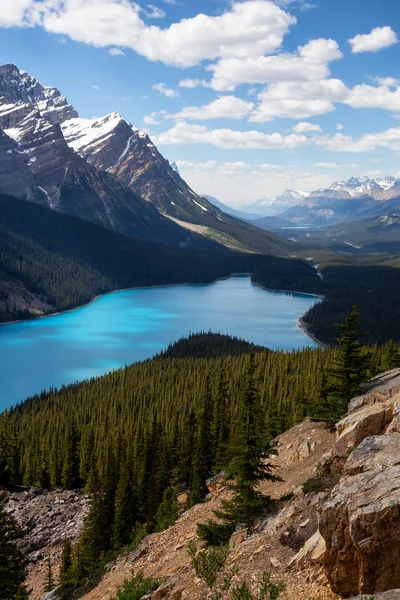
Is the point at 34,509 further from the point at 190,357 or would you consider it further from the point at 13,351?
the point at 13,351

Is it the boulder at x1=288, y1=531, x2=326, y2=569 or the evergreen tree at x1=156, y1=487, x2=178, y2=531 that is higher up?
the boulder at x1=288, y1=531, x2=326, y2=569

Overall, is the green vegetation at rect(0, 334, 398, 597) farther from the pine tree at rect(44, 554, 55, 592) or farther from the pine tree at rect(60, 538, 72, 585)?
the pine tree at rect(44, 554, 55, 592)

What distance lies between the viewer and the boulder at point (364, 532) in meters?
14.6

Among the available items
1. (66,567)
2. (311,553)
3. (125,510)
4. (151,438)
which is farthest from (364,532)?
(151,438)

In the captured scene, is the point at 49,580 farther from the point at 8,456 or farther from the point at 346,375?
the point at 8,456

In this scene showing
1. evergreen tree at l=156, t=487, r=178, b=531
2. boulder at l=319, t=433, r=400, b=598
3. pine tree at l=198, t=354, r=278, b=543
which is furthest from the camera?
evergreen tree at l=156, t=487, r=178, b=531

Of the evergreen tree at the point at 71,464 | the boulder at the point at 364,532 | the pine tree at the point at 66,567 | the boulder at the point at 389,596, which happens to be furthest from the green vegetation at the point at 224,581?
the evergreen tree at the point at 71,464

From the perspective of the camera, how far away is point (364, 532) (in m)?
15.0

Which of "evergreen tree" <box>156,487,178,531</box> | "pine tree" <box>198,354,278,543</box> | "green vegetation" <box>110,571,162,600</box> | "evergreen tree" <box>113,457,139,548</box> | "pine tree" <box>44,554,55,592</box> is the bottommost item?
"pine tree" <box>44,554,55,592</box>

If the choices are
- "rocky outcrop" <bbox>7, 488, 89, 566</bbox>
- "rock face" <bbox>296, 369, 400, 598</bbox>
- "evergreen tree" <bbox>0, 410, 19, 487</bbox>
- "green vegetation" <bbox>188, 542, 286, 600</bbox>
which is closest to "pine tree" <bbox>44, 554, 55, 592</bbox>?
"rocky outcrop" <bbox>7, 488, 89, 566</bbox>

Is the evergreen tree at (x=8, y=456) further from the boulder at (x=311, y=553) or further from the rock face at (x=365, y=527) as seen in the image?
the rock face at (x=365, y=527)

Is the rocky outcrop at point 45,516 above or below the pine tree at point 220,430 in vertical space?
below

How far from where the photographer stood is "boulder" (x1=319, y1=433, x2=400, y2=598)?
1459cm

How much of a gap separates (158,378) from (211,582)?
10229cm
